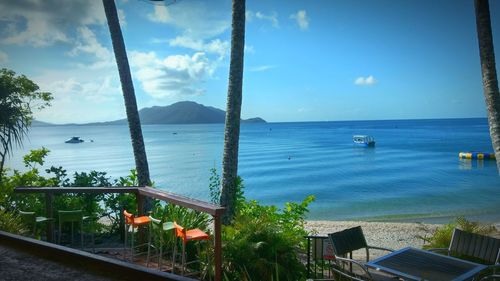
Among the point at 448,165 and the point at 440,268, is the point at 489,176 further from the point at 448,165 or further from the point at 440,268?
the point at 440,268

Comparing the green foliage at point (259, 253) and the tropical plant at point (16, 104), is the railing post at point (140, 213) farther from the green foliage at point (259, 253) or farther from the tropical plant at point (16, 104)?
the tropical plant at point (16, 104)

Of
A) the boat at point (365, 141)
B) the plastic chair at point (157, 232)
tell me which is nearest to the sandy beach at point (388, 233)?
the plastic chair at point (157, 232)

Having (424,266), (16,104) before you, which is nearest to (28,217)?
(424,266)

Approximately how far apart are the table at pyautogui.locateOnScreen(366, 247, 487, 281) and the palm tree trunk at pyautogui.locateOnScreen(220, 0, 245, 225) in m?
2.84

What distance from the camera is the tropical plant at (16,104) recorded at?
398 inches

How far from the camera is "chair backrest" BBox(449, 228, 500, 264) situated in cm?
440

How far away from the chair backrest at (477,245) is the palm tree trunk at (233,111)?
3368 millimetres

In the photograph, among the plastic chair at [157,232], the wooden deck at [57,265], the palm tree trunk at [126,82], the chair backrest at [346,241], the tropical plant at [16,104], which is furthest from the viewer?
the tropical plant at [16,104]

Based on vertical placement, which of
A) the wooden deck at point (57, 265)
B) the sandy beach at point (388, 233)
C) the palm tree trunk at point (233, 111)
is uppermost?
the palm tree trunk at point (233, 111)

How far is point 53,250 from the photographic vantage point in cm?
267

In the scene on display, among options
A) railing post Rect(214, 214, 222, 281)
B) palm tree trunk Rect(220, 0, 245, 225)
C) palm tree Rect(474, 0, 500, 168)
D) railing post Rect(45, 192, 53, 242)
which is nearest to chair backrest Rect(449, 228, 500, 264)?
palm tree Rect(474, 0, 500, 168)

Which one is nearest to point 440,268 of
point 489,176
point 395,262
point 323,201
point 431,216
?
point 395,262

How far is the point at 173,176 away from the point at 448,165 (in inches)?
1161

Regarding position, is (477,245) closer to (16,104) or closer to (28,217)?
(28,217)
